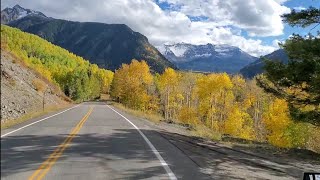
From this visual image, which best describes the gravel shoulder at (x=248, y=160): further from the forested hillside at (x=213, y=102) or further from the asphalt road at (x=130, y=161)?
the forested hillside at (x=213, y=102)

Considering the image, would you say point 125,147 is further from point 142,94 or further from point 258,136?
point 142,94

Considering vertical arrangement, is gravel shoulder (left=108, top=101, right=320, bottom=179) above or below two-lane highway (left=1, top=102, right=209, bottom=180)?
below

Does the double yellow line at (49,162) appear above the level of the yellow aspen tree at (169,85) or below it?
below

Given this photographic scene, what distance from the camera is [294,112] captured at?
1449 cm

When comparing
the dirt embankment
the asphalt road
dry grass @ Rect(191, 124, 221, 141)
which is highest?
the dirt embankment

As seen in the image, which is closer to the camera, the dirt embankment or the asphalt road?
the dirt embankment

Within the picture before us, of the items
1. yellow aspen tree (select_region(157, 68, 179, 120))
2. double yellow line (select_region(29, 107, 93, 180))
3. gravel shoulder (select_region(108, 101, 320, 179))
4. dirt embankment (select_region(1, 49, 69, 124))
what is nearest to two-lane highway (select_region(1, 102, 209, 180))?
double yellow line (select_region(29, 107, 93, 180))

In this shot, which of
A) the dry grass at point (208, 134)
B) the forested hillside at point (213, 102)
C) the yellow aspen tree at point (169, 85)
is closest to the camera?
the dry grass at point (208, 134)

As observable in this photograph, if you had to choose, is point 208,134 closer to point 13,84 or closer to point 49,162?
point 49,162

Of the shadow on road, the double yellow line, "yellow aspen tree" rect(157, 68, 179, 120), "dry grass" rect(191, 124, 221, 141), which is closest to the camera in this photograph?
the double yellow line

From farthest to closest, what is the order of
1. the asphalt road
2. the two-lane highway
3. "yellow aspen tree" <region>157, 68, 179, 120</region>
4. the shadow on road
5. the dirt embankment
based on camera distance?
1. "yellow aspen tree" <region>157, 68, 179, 120</region>
2. the shadow on road
3. the asphalt road
4. the two-lane highway
5. the dirt embankment

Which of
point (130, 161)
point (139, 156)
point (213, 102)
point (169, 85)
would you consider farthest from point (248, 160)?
point (169, 85)

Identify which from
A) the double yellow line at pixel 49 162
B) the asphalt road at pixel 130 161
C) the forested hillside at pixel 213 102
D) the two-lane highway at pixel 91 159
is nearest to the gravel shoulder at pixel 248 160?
the asphalt road at pixel 130 161

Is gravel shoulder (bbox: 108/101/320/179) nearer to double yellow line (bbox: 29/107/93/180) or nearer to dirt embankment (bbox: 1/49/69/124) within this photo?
double yellow line (bbox: 29/107/93/180)
